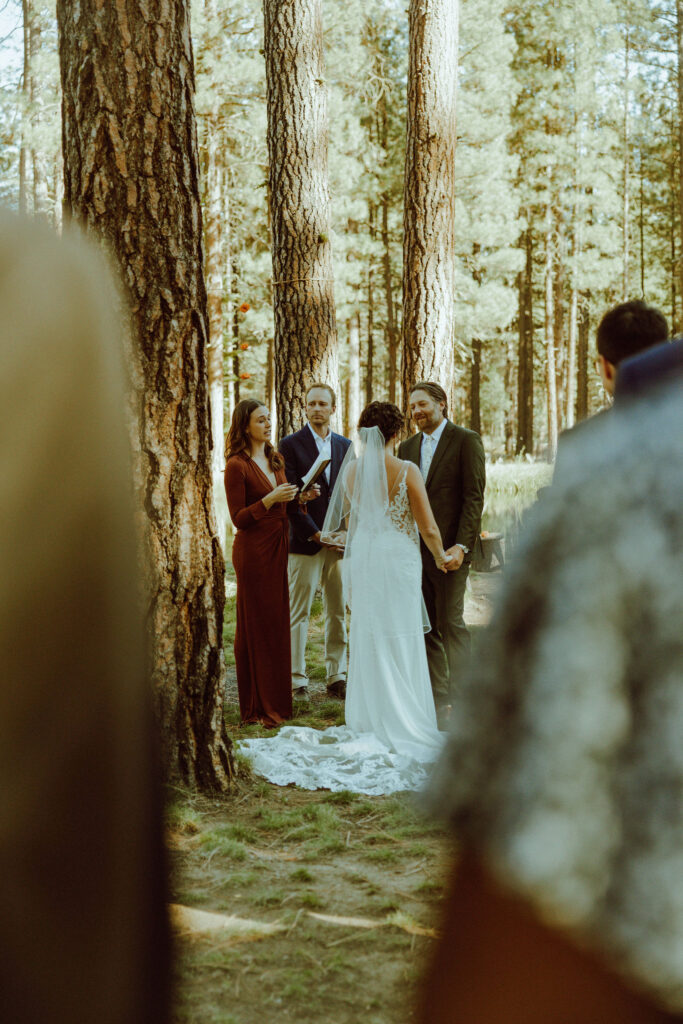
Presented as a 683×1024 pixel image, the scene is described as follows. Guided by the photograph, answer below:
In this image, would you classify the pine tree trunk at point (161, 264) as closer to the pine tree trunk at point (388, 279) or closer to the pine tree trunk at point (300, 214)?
the pine tree trunk at point (300, 214)

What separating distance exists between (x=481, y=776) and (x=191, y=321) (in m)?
3.92

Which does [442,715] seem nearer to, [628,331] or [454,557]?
[454,557]

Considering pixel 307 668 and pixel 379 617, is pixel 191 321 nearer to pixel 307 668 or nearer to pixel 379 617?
pixel 379 617

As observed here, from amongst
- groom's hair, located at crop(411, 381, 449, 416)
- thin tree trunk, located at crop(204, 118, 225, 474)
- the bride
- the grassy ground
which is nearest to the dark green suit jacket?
groom's hair, located at crop(411, 381, 449, 416)

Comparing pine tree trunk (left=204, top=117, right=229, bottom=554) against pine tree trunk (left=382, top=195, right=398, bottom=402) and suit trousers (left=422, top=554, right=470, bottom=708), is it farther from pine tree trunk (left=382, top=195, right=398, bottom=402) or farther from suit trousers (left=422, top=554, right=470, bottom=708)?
suit trousers (left=422, top=554, right=470, bottom=708)

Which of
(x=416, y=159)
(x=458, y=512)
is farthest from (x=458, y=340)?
(x=458, y=512)

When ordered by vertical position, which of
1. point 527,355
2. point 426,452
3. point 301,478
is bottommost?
point 301,478

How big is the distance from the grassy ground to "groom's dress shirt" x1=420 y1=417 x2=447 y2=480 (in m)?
2.59

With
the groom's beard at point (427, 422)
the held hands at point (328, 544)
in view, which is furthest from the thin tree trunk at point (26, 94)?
the groom's beard at point (427, 422)

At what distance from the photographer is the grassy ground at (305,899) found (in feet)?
10.3

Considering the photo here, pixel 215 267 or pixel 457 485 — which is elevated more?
pixel 215 267

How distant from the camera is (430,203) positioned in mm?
8555

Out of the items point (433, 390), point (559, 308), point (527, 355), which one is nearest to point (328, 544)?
point (433, 390)

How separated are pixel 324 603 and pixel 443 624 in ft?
3.97
